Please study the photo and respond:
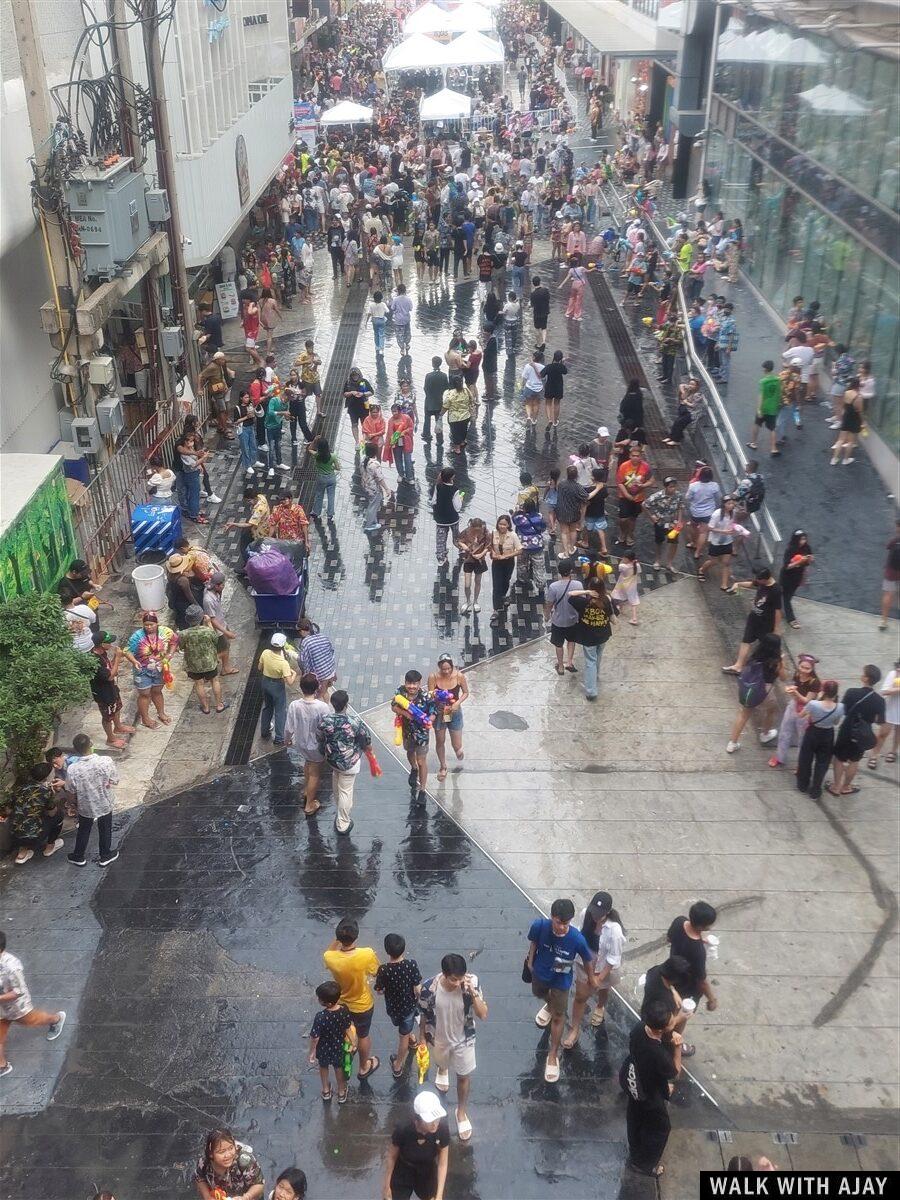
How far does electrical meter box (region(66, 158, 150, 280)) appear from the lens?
13125 millimetres

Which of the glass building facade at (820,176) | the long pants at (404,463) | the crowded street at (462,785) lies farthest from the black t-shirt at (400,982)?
the glass building facade at (820,176)

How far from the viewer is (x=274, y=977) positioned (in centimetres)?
805

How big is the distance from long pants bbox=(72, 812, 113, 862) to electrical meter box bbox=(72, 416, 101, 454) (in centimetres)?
589

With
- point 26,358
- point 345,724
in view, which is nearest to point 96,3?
point 26,358

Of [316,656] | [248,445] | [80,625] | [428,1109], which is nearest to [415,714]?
[316,656]

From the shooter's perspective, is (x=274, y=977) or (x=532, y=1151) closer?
(x=532, y=1151)

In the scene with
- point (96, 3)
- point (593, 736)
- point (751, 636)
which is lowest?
point (593, 736)

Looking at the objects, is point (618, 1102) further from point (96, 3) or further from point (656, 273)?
point (656, 273)

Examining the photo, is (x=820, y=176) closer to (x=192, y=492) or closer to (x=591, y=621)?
(x=192, y=492)

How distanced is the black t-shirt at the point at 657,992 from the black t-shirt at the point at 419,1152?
148 centimetres

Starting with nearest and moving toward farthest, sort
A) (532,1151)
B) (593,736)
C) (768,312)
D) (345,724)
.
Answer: (532,1151)
(345,724)
(593,736)
(768,312)

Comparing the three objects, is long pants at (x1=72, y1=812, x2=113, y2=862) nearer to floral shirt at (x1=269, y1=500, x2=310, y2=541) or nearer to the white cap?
the white cap

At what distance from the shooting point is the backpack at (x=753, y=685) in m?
10.1

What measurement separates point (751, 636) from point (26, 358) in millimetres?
9159
